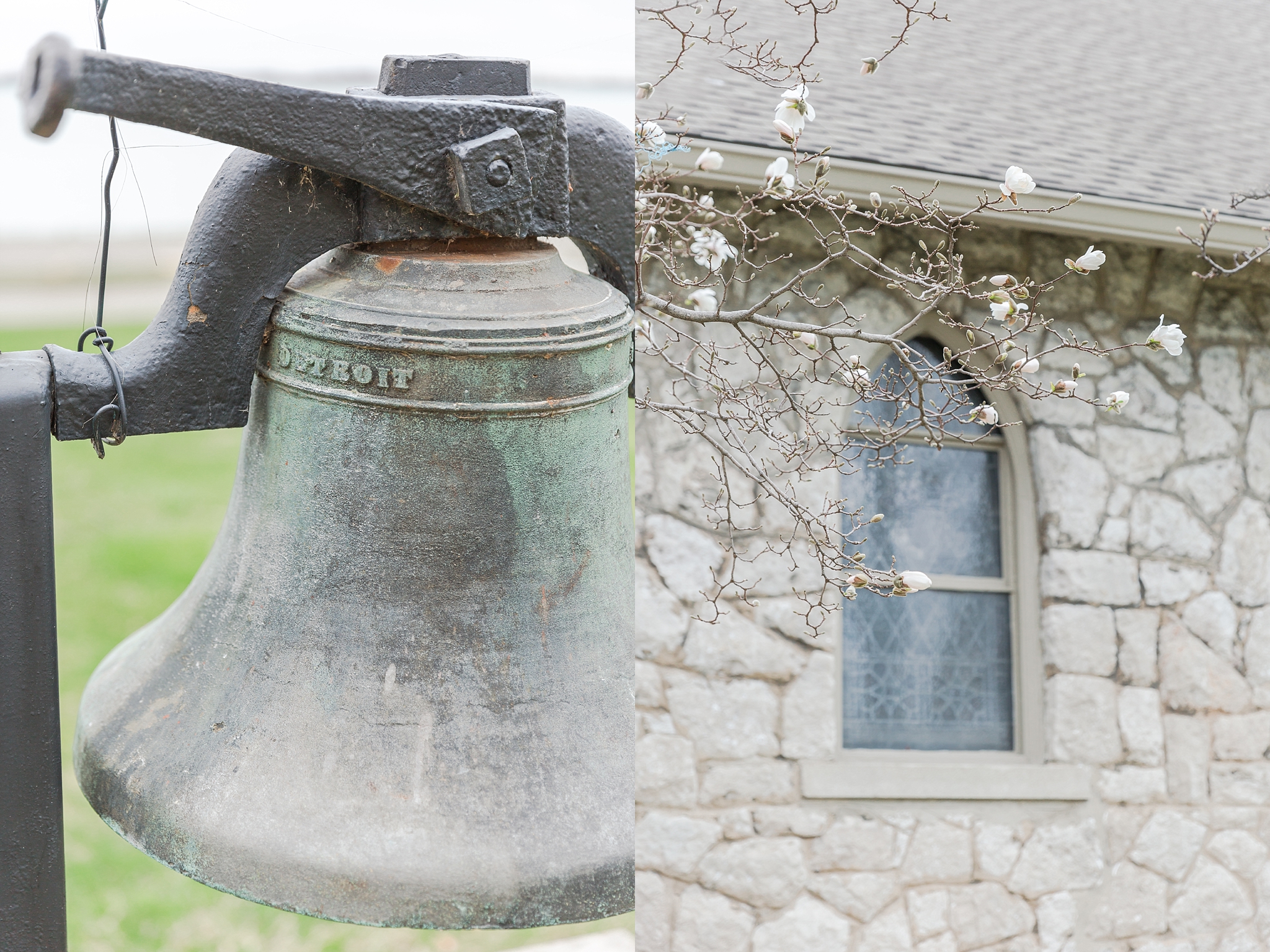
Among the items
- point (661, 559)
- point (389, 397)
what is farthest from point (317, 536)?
point (661, 559)

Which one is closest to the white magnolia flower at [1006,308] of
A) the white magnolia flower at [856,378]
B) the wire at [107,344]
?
the white magnolia flower at [856,378]

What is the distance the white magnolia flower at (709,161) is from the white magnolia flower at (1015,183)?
235 mm

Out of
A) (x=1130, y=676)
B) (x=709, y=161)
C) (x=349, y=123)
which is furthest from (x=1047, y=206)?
(x=349, y=123)

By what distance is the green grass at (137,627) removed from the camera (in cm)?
384

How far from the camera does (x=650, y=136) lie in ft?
3.26

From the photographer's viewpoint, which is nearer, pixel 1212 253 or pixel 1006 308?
pixel 1006 308

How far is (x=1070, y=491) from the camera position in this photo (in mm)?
989

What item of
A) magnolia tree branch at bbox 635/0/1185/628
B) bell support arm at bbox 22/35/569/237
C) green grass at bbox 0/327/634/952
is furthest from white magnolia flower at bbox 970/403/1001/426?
green grass at bbox 0/327/634/952

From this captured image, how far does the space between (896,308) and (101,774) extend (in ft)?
2.33

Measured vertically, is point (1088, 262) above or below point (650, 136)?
below

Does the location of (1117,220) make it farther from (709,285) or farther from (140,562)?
(140,562)

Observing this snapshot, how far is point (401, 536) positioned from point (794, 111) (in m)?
0.42

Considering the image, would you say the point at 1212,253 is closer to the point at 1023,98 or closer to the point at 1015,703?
the point at 1023,98

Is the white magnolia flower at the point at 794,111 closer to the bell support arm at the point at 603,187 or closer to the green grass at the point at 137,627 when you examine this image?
the bell support arm at the point at 603,187
